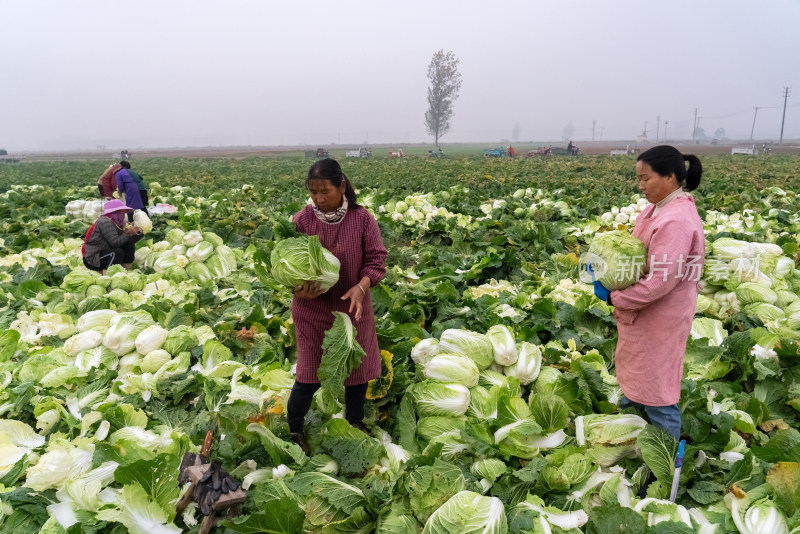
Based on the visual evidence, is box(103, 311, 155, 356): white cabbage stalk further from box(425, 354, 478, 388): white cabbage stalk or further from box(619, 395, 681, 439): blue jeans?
box(619, 395, 681, 439): blue jeans

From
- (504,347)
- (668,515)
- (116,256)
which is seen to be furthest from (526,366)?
(116,256)

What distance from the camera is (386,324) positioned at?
4781 mm

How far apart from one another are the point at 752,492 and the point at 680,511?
0.43m

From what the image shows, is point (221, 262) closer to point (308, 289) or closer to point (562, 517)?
point (308, 289)

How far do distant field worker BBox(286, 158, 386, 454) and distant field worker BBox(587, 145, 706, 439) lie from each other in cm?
145

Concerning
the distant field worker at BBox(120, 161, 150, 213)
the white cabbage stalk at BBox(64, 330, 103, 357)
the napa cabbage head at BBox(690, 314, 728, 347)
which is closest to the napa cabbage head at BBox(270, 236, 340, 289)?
the white cabbage stalk at BBox(64, 330, 103, 357)

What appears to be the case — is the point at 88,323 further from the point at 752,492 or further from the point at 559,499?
the point at 752,492

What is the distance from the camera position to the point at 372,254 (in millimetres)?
3215

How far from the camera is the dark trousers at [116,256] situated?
6961mm

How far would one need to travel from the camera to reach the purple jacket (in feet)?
31.7

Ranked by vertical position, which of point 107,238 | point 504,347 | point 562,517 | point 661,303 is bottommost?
point 562,517

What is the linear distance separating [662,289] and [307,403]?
91.0 inches

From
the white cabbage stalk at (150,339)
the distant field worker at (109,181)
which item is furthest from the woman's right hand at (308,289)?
the distant field worker at (109,181)

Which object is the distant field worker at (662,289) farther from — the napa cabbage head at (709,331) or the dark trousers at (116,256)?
the dark trousers at (116,256)
